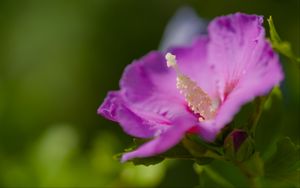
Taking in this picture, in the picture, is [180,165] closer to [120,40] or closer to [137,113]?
[120,40]

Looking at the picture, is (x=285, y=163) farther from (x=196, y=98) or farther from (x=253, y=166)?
(x=196, y=98)

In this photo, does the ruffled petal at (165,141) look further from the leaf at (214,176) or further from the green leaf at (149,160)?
the leaf at (214,176)

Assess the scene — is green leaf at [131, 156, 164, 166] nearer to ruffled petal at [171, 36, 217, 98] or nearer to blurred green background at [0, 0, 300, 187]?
ruffled petal at [171, 36, 217, 98]

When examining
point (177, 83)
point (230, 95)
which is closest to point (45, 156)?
point (177, 83)

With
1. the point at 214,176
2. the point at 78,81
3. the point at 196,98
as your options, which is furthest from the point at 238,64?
the point at 78,81

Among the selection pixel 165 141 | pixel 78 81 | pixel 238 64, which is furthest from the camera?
pixel 78 81

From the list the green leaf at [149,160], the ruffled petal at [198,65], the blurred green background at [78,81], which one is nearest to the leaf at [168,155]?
the green leaf at [149,160]
